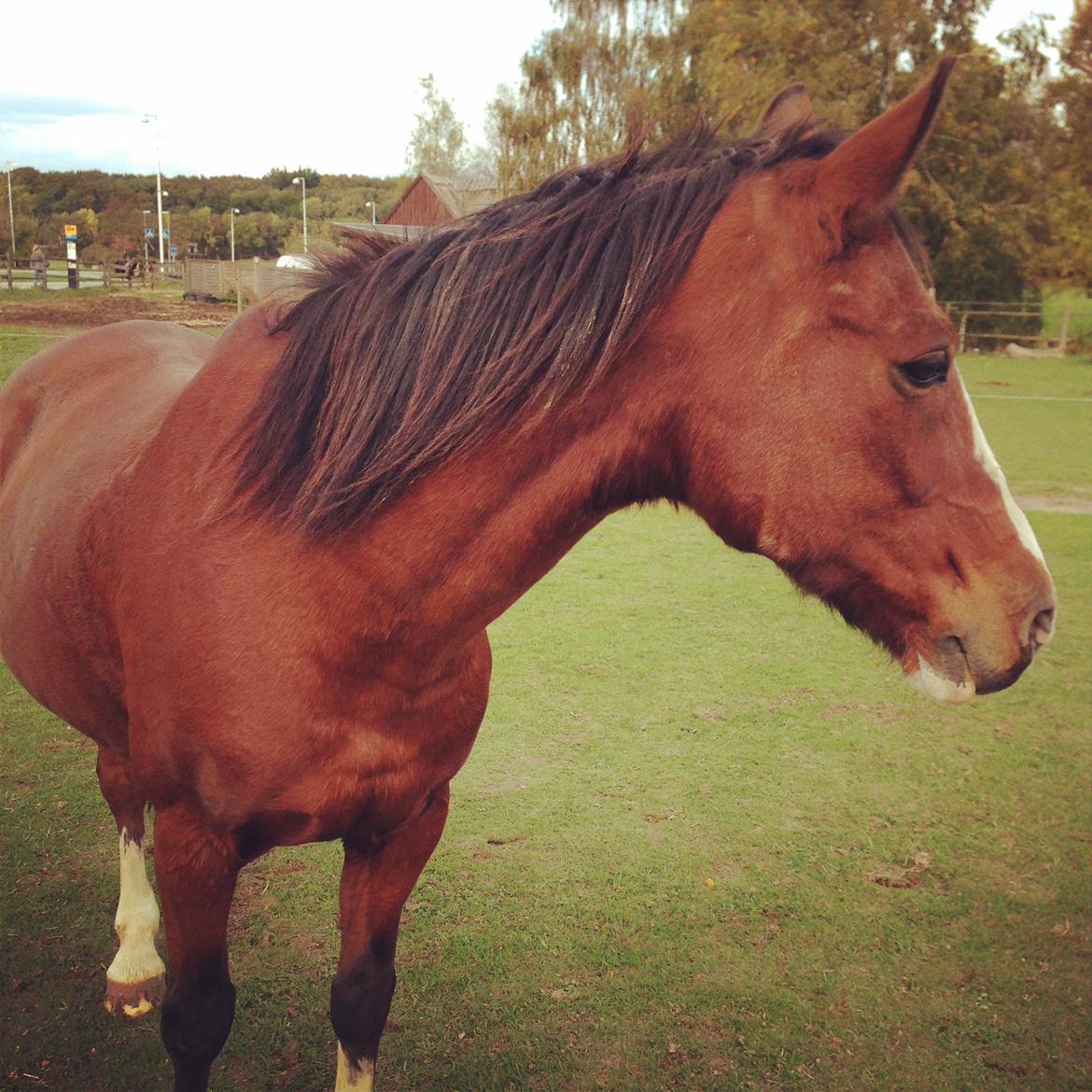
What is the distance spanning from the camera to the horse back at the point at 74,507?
2.19 m

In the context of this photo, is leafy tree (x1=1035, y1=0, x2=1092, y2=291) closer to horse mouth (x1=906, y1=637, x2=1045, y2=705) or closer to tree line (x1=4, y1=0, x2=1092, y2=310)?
tree line (x1=4, y1=0, x2=1092, y2=310)

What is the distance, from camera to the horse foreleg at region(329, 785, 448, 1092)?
2.11 meters

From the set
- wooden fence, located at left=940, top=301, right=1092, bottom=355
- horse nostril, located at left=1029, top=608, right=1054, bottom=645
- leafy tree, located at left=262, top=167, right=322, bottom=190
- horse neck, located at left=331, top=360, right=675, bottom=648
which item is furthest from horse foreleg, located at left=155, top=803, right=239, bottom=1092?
leafy tree, located at left=262, top=167, right=322, bottom=190

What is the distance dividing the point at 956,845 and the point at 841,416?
2.80 metres

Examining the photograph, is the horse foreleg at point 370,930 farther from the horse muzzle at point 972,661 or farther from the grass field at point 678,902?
the horse muzzle at point 972,661

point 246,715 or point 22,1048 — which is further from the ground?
point 246,715

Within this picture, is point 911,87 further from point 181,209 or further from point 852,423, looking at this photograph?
point 181,209

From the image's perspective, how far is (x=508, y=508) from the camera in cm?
155

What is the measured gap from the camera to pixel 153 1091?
94.0 inches

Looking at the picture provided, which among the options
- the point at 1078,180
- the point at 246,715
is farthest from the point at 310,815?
the point at 1078,180

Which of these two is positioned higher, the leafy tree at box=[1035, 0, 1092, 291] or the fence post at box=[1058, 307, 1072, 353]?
the leafy tree at box=[1035, 0, 1092, 291]

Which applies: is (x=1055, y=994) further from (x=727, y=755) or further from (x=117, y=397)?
(x=117, y=397)

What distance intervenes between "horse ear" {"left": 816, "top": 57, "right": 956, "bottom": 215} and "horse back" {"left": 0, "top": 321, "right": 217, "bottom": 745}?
1630 mm

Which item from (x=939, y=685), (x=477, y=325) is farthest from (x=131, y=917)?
(x=939, y=685)
